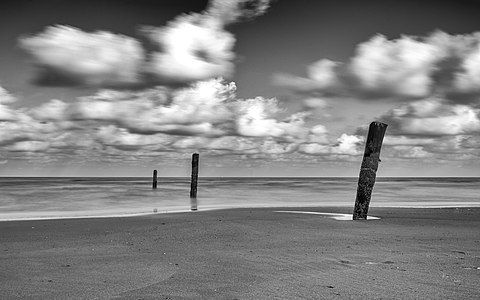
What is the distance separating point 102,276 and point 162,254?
1678 millimetres

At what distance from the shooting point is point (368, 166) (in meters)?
13.7

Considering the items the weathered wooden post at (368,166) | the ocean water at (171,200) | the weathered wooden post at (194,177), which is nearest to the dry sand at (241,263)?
the weathered wooden post at (368,166)

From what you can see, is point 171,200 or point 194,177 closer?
point 171,200

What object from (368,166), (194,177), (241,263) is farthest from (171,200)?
(241,263)

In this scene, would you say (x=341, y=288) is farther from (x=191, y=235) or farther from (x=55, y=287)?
(x=191, y=235)

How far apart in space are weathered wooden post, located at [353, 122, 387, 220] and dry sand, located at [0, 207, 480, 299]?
3.05m

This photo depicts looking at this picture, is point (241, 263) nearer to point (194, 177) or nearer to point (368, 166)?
point (368, 166)

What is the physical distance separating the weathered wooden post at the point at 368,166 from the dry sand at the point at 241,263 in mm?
3047

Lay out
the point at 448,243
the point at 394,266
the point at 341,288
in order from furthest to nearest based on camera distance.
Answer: the point at 448,243, the point at 394,266, the point at 341,288

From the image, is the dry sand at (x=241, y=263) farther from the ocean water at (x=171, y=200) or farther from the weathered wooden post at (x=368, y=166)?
the ocean water at (x=171, y=200)

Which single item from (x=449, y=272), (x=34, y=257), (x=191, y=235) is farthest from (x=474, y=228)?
(x=34, y=257)

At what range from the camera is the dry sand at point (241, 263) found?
4.74 m

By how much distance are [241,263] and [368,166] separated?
8.54 meters

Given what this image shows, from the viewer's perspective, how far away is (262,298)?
4.46 m
